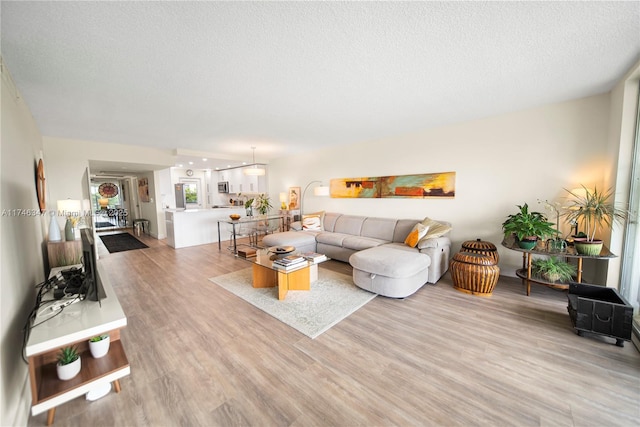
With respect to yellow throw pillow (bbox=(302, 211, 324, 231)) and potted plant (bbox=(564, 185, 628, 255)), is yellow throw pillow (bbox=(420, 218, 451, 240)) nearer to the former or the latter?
potted plant (bbox=(564, 185, 628, 255))

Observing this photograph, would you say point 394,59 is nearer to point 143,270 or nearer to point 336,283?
point 336,283

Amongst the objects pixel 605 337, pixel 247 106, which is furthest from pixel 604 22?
pixel 247 106

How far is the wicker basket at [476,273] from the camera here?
301cm

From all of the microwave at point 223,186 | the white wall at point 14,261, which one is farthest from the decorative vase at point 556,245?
the microwave at point 223,186

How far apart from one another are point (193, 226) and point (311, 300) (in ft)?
15.3

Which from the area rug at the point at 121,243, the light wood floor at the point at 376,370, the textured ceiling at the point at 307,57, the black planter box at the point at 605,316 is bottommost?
the light wood floor at the point at 376,370

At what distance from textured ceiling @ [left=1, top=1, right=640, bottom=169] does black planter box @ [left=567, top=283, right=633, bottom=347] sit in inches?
85.1

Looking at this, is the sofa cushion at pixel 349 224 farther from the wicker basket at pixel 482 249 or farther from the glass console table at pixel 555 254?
the glass console table at pixel 555 254

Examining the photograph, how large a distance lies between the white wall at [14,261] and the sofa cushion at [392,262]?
2974mm

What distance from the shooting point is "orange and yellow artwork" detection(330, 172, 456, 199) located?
13.6 feet

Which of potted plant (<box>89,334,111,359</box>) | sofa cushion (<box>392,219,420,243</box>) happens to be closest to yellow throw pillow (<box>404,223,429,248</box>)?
sofa cushion (<box>392,219,420,243</box>)

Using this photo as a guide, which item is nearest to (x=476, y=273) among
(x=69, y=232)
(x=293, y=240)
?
(x=293, y=240)

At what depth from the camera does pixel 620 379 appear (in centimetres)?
169

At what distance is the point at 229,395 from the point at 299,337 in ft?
2.49
